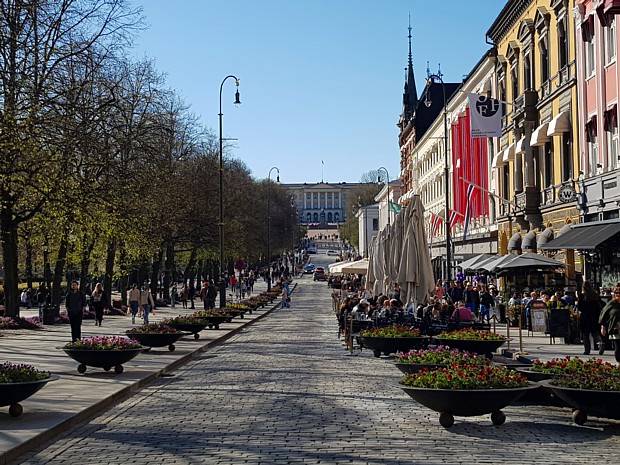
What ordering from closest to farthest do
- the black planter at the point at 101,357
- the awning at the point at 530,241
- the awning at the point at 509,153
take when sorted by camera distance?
the black planter at the point at 101,357
the awning at the point at 530,241
the awning at the point at 509,153

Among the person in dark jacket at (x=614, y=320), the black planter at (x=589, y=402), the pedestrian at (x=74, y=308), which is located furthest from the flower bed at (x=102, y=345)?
Result: the person in dark jacket at (x=614, y=320)

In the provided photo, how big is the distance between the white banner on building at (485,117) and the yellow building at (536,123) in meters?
0.91

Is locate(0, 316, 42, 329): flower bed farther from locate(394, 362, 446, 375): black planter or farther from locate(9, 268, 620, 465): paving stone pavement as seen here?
locate(394, 362, 446, 375): black planter

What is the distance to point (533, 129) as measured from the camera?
1642 inches

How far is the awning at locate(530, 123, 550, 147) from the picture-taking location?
38.9 m

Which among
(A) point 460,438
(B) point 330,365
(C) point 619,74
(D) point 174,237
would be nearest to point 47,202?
(B) point 330,365

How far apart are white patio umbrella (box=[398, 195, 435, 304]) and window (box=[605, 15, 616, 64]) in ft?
26.9

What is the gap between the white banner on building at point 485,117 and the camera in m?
40.9

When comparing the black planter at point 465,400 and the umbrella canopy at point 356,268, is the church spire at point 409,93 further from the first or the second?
the black planter at point 465,400

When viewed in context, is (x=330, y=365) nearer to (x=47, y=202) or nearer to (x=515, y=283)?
(x=47, y=202)

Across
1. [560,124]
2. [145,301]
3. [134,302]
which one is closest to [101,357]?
[145,301]

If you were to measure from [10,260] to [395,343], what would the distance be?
55.4ft

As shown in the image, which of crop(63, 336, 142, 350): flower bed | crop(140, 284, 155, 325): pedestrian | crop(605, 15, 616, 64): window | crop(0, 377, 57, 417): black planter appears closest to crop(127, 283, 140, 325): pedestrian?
crop(140, 284, 155, 325): pedestrian

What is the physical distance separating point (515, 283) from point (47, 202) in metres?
20.1
